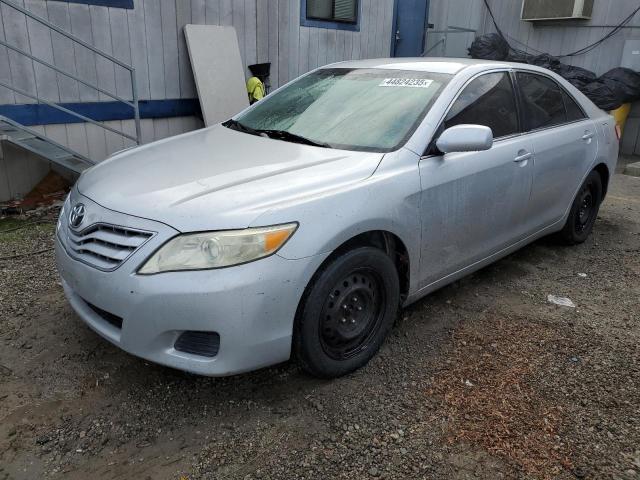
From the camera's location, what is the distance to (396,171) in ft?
9.20

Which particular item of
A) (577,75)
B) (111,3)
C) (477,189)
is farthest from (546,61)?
(477,189)

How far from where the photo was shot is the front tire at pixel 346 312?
2.47 meters

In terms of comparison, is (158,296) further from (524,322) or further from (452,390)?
(524,322)

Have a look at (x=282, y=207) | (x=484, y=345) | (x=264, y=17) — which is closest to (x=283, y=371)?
(x=282, y=207)

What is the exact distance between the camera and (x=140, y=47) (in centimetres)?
633

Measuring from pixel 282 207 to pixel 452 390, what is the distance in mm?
1288

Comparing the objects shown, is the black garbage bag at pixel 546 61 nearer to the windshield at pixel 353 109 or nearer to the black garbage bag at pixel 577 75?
the black garbage bag at pixel 577 75

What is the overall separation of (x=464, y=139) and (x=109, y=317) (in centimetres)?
200

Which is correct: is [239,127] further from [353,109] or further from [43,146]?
[43,146]

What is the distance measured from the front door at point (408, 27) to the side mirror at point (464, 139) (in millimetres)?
7509

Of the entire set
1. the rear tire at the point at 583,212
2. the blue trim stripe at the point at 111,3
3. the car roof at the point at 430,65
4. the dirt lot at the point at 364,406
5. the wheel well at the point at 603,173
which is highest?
the blue trim stripe at the point at 111,3

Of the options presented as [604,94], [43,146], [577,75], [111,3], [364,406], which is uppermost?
[111,3]

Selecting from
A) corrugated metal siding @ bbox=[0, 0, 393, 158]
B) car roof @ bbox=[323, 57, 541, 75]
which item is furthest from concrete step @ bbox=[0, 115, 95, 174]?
car roof @ bbox=[323, 57, 541, 75]

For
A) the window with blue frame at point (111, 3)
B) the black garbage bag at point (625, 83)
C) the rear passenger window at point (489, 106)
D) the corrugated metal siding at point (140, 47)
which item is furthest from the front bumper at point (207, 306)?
the black garbage bag at point (625, 83)
